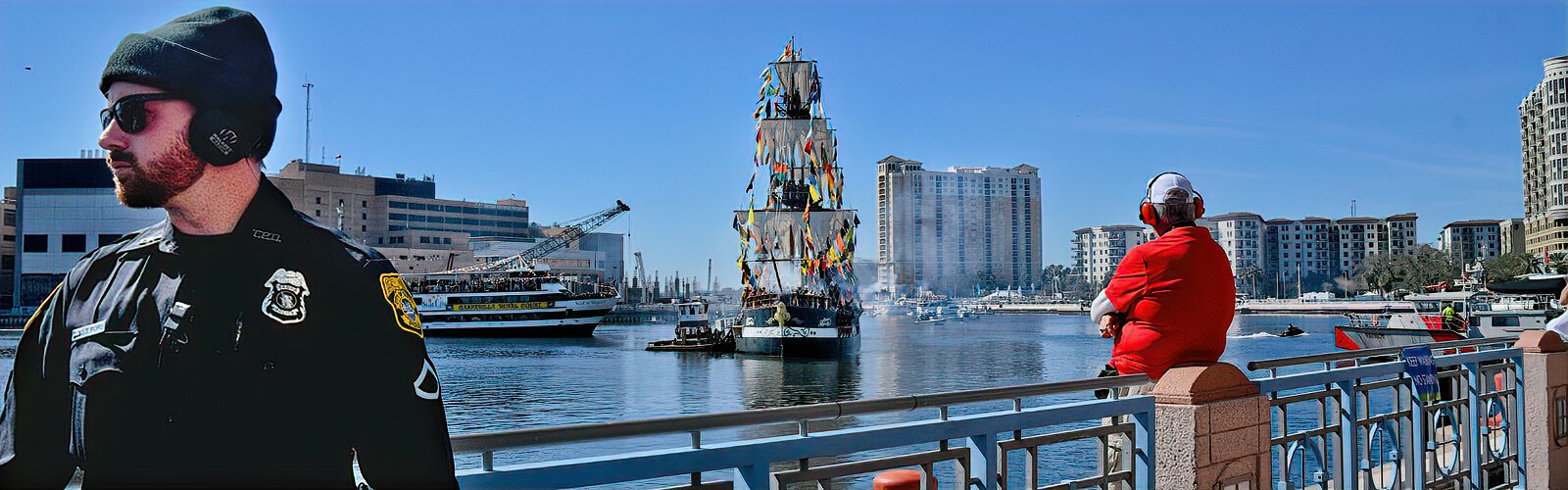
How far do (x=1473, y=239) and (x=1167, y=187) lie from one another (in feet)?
472

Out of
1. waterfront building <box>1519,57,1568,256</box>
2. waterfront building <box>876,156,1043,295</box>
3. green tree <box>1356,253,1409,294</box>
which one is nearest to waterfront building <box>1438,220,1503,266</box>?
green tree <box>1356,253,1409,294</box>

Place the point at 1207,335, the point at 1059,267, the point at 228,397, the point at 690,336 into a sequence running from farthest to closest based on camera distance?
the point at 1059,267, the point at 690,336, the point at 1207,335, the point at 228,397

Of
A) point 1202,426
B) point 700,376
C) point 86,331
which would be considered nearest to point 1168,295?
point 1202,426

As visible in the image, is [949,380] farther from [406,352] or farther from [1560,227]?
[1560,227]

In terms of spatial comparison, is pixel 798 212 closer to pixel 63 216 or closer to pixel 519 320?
pixel 519 320

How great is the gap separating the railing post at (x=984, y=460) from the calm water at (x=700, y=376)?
46.0 ft

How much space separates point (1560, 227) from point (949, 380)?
6830 centimetres

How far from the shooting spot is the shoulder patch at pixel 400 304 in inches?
101

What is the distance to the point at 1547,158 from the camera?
95.8m

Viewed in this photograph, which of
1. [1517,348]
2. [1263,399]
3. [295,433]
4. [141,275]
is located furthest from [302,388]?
[1517,348]

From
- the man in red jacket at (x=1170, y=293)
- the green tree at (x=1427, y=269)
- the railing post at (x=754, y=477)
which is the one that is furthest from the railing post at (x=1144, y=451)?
the green tree at (x=1427, y=269)

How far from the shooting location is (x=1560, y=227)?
85.1 meters

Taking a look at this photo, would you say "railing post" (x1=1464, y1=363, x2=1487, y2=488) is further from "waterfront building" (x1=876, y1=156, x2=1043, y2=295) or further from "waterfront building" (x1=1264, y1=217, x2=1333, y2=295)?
"waterfront building" (x1=876, y1=156, x2=1043, y2=295)

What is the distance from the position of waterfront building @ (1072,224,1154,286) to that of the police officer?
514ft
